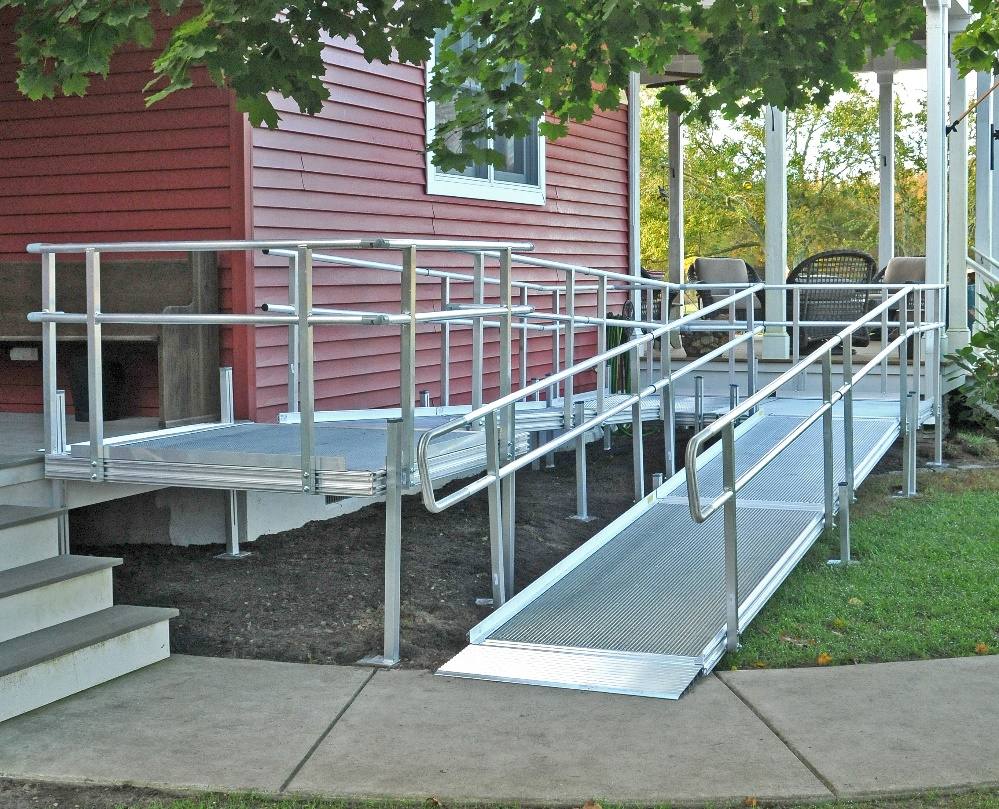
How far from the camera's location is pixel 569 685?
4715mm

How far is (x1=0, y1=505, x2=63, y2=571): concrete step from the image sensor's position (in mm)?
5266

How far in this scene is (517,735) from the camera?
4242 millimetres

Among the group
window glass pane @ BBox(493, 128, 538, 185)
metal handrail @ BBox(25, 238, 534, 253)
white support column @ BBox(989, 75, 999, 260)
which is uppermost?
white support column @ BBox(989, 75, 999, 260)

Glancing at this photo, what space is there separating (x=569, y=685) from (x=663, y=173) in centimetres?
3137

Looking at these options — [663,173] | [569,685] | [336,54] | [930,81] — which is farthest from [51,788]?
[663,173]

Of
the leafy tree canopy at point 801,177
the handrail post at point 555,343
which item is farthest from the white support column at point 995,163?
the leafy tree canopy at point 801,177

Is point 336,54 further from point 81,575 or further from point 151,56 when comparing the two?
point 81,575

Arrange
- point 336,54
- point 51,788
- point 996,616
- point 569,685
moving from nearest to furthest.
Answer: point 51,788 → point 569,685 → point 996,616 → point 336,54

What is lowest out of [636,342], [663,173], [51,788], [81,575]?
[51,788]

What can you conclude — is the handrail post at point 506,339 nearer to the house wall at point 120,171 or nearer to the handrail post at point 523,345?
the house wall at point 120,171

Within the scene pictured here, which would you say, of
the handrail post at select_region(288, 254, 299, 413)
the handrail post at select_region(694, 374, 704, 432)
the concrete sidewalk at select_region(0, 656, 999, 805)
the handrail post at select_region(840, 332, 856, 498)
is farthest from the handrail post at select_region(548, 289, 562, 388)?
the concrete sidewalk at select_region(0, 656, 999, 805)

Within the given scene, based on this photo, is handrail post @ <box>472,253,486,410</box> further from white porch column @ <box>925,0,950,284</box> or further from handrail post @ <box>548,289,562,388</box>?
white porch column @ <box>925,0,950,284</box>

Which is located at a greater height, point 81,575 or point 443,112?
point 443,112

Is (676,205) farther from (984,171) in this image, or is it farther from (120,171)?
(120,171)
